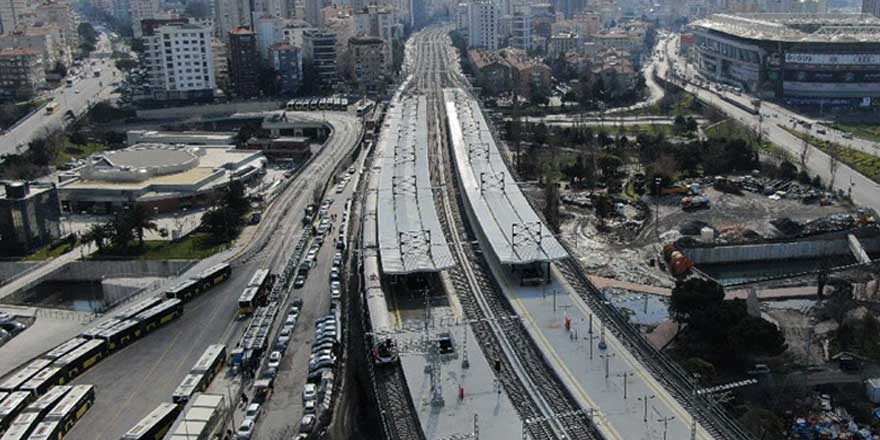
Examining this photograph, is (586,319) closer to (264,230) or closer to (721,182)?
(264,230)

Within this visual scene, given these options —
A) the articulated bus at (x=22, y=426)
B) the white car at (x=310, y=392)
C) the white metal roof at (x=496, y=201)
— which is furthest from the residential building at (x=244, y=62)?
the white car at (x=310, y=392)

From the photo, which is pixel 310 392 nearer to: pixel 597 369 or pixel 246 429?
pixel 246 429

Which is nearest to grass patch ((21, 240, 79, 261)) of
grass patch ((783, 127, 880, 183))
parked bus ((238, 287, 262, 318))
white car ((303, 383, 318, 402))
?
parked bus ((238, 287, 262, 318))

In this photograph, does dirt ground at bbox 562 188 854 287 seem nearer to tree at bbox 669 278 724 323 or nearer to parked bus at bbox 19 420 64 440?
tree at bbox 669 278 724 323

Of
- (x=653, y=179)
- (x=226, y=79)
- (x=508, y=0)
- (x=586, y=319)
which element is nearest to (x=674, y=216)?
(x=653, y=179)

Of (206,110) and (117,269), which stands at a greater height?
(206,110)

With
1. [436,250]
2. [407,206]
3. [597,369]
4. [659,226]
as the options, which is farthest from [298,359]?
[659,226]
